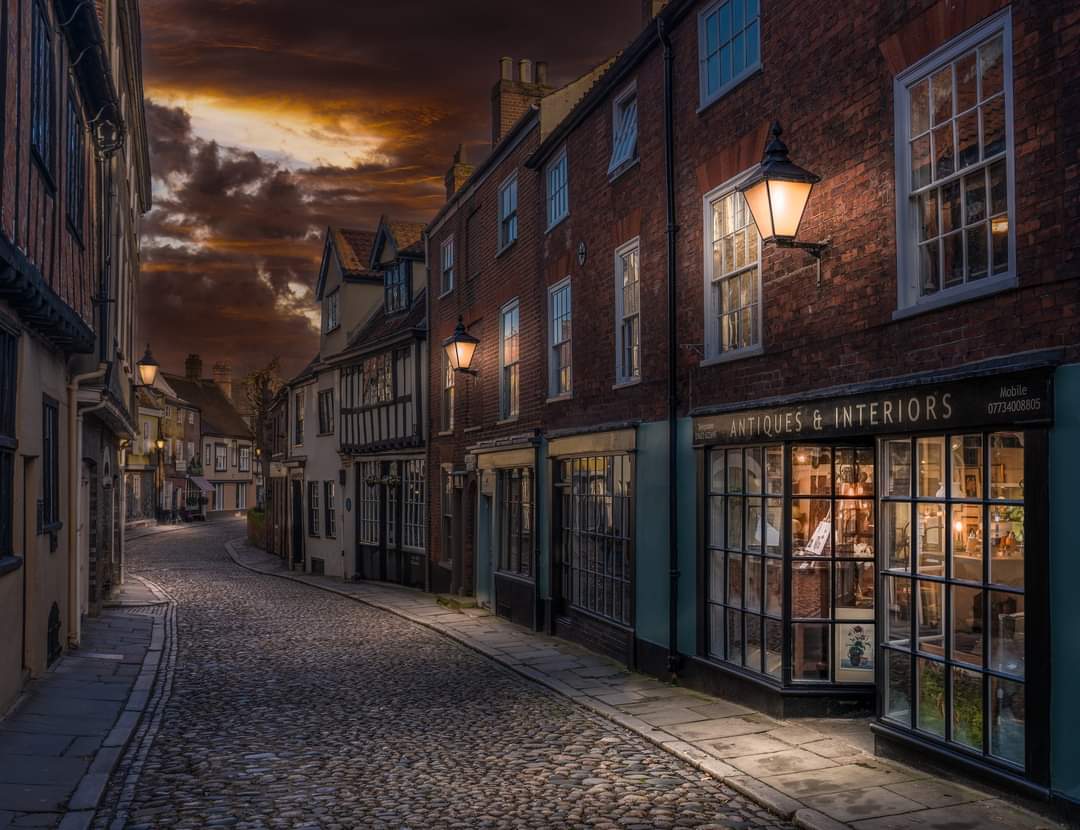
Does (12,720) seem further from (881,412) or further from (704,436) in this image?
(881,412)

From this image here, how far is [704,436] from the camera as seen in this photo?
36.8 ft

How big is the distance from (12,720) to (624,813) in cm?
603

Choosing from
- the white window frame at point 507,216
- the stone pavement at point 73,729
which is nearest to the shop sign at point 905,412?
the stone pavement at point 73,729

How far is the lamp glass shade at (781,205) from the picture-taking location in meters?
8.78

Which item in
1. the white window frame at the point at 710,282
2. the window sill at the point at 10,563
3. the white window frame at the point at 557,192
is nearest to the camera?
the window sill at the point at 10,563

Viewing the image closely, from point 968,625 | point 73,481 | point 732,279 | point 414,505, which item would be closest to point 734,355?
point 732,279

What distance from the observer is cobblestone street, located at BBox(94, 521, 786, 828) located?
23.7ft

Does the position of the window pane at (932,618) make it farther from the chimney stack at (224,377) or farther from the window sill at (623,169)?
the chimney stack at (224,377)

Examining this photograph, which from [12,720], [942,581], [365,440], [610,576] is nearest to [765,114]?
[942,581]

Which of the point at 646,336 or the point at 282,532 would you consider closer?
the point at 646,336

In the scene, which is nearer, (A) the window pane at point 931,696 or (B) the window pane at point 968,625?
(B) the window pane at point 968,625

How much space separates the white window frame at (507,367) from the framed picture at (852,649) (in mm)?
9149

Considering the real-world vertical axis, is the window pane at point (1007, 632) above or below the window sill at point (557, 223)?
below

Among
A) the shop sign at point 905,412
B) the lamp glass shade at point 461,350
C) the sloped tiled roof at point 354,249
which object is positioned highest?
the sloped tiled roof at point 354,249
